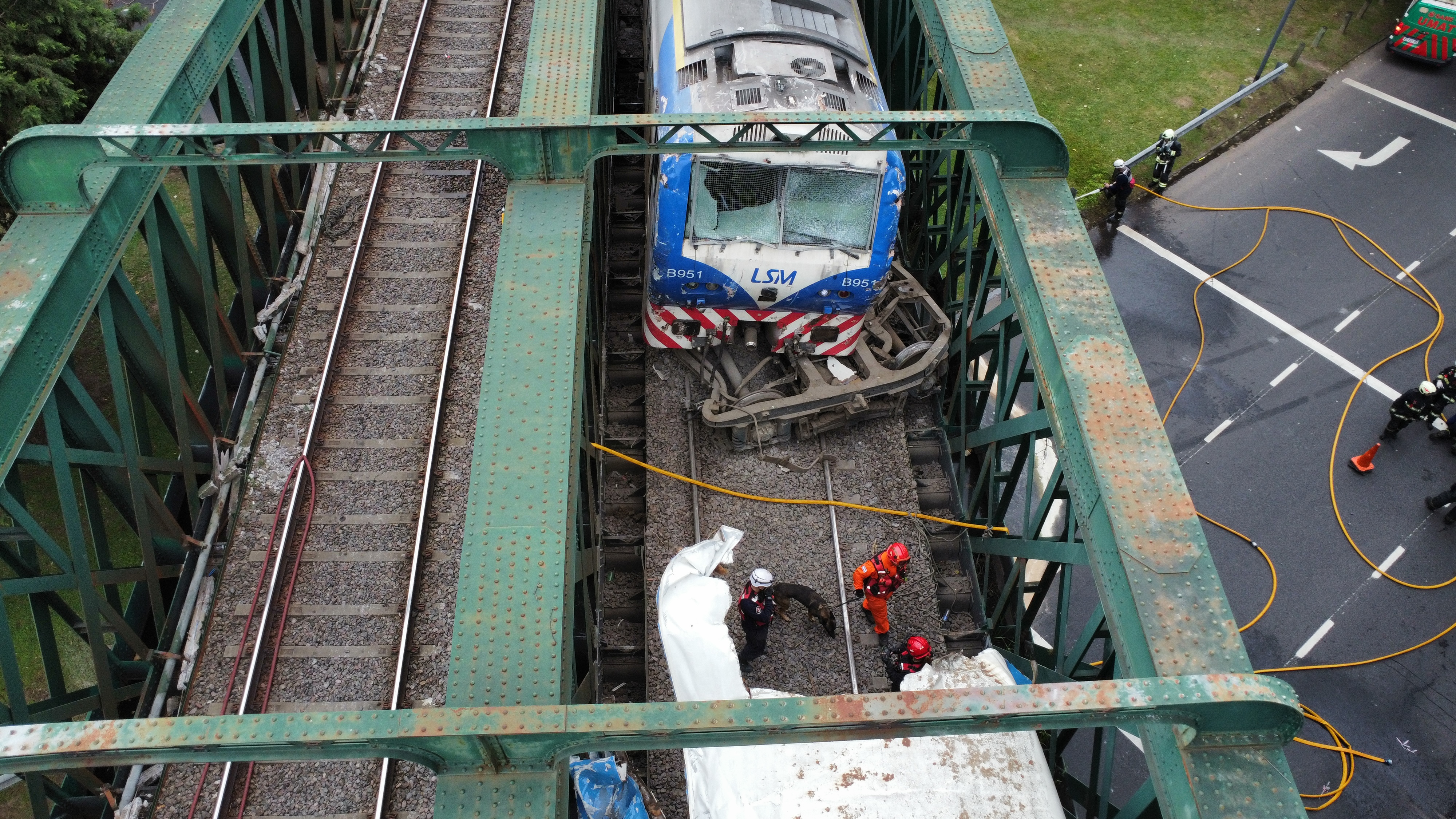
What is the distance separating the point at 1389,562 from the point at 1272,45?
10335mm

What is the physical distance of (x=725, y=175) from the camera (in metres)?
9.58

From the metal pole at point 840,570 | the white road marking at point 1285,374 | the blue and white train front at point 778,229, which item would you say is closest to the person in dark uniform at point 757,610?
the metal pole at point 840,570

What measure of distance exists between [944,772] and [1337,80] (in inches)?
727

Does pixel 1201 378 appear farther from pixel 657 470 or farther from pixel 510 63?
pixel 510 63

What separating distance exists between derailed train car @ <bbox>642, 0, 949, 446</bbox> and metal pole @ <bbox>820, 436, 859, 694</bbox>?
55 centimetres

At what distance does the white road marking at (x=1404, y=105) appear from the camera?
18547 mm

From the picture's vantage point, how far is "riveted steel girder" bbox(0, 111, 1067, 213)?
756 cm

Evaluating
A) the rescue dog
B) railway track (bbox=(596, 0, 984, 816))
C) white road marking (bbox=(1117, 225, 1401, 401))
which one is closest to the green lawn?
white road marking (bbox=(1117, 225, 1401, 401))

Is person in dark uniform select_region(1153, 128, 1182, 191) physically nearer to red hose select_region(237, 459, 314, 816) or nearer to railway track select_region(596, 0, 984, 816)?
railway track select_region(596, 0, 984, 816)

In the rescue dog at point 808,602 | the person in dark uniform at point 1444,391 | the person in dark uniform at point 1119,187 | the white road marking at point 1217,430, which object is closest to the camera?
the rescue dog at point 808,602

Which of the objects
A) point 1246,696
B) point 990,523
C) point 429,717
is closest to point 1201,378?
point 990,523

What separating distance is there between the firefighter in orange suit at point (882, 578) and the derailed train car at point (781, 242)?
2.09 m

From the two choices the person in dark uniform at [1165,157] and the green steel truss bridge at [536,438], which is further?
the person in dark uniform at [1165,157]

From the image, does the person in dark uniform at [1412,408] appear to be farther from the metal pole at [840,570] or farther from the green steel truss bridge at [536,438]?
the metal pole at [840,570]
